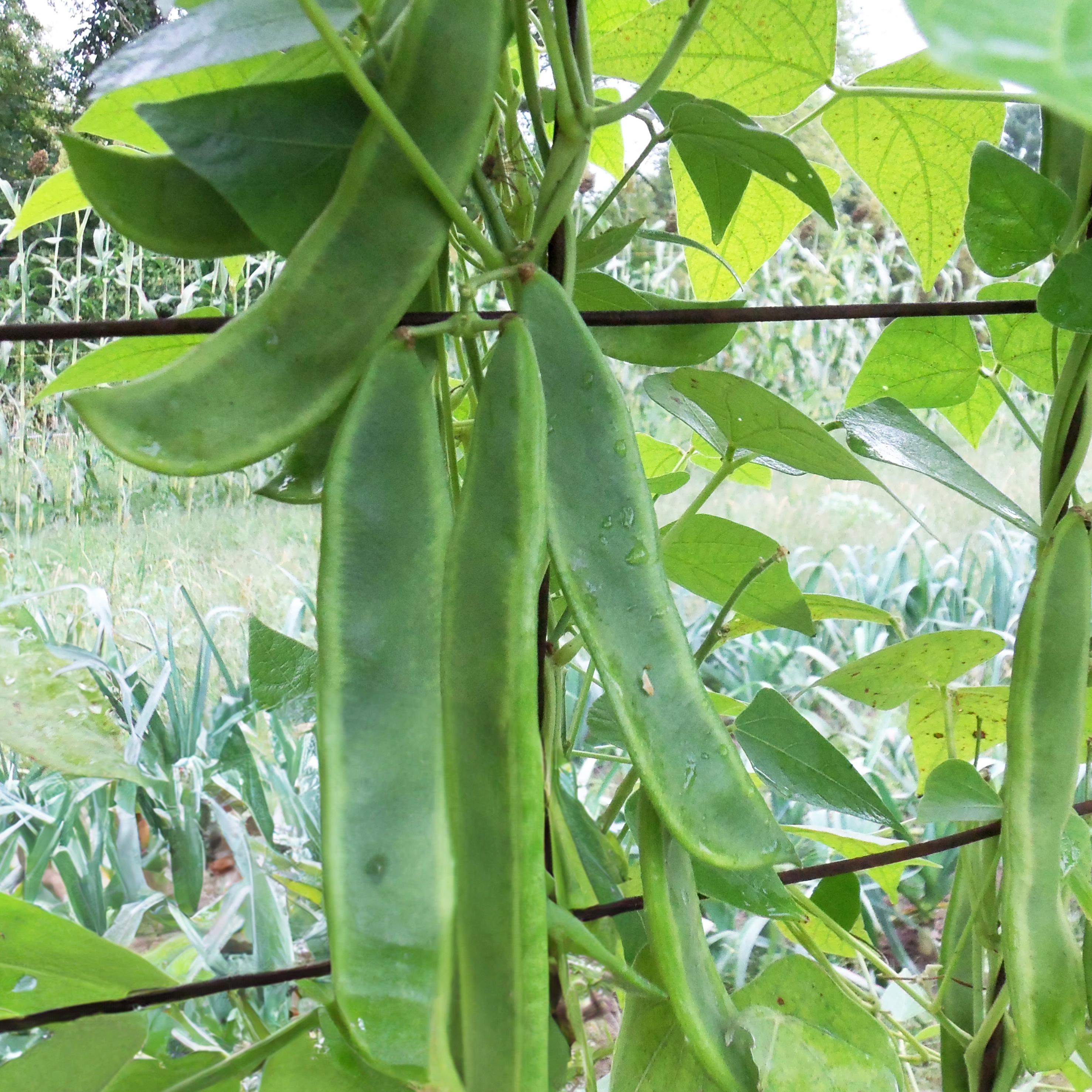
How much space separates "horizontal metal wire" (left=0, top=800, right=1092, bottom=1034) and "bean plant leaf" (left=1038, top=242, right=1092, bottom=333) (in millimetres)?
172

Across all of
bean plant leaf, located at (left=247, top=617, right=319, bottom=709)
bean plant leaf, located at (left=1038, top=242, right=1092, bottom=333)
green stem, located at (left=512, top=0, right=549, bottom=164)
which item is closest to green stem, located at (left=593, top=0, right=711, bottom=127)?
green stem, located at (left=512, top=0, right=549, bottom=164)

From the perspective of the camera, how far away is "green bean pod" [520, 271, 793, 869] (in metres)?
0.22

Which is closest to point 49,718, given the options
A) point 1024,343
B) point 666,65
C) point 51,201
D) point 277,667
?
point 277,667

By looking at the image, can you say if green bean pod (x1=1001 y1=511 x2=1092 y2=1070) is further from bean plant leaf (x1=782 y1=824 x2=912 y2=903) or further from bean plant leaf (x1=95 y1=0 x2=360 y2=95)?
bean plant leaf (x1=95 y1=0 x2=360 y2=95)

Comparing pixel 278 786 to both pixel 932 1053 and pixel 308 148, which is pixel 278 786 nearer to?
pixel 932 1053

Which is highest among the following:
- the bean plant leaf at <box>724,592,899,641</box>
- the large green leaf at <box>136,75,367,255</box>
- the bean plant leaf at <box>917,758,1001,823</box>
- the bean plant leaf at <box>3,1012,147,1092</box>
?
the large green leaf at <box>136,75,367,255</box>

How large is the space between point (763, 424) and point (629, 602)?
0.12 meters

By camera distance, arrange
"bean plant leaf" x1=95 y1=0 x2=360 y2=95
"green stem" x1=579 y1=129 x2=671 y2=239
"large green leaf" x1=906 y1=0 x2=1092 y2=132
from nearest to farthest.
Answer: "large green leaf" x1=906 y1=0 x2=1092 y2=132 < "bean plant leaf" x1=95 y1=0 x2=360 y2=95 < "green stem" x1=579 y1=129 x2=671 y2=239

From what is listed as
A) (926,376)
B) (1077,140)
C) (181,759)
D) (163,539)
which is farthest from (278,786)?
(1077,140)

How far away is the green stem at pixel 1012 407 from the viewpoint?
1.15ft

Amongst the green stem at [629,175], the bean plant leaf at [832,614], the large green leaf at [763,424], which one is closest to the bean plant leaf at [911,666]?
the bean plant leaf at [832,614]

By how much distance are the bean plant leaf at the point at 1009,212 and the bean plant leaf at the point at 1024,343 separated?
9 cm

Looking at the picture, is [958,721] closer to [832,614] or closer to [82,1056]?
[832,614]

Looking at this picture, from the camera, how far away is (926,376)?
0.42m
